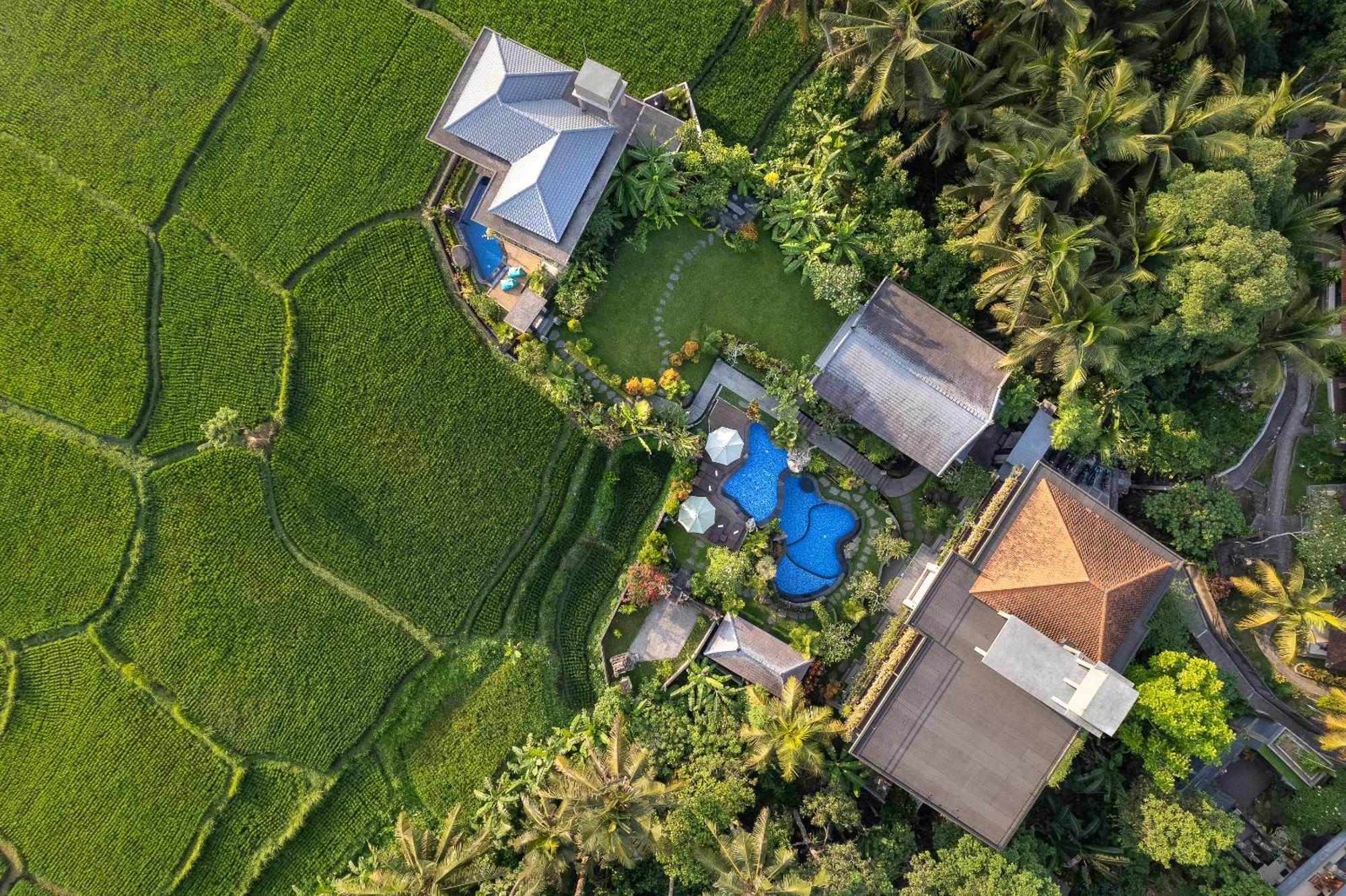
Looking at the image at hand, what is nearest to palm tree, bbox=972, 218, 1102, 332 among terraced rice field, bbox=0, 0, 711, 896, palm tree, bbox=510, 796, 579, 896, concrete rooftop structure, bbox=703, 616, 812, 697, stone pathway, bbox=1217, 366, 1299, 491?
stone pathway, bbox=1217, 366, 1299, 491

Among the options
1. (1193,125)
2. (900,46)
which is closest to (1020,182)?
(900,46)

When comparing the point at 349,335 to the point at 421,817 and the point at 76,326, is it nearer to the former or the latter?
the point at 76,326

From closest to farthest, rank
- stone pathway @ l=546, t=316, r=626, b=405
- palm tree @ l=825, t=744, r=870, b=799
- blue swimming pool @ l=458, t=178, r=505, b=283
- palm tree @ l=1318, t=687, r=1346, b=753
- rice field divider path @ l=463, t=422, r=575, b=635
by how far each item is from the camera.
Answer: palm tree @ l=1318, t=687, r=1346, b=753 < palm tree @ l=825, t=744, r=870, b=799 < blue swimming pool @ l=458, t=178, r=505, b=283 < stone pathway @ l=546, t=316, r=626, b=405 < rice field divider path @ l=463, t=422, r=575, b=635

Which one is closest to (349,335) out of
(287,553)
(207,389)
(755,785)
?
(207,389)

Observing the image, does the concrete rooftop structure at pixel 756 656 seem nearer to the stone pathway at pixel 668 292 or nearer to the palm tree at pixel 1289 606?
the stone pathway at pixel 668 292

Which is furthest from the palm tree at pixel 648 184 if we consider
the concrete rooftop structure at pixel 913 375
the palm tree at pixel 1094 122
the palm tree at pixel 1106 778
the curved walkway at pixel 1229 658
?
the palm tree at pixel 1106 778

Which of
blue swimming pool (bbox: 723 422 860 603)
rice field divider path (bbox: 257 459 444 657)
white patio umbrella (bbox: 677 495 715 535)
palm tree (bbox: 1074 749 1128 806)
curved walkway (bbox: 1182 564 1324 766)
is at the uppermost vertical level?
curved walkway (bbox: 1182 564 1324 766)

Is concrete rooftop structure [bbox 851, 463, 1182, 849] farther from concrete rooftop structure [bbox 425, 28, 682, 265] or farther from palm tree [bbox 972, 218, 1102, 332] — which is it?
concrete rooftop structure [bbox 425, 28, 682, 265]

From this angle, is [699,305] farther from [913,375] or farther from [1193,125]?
[1193,125]
